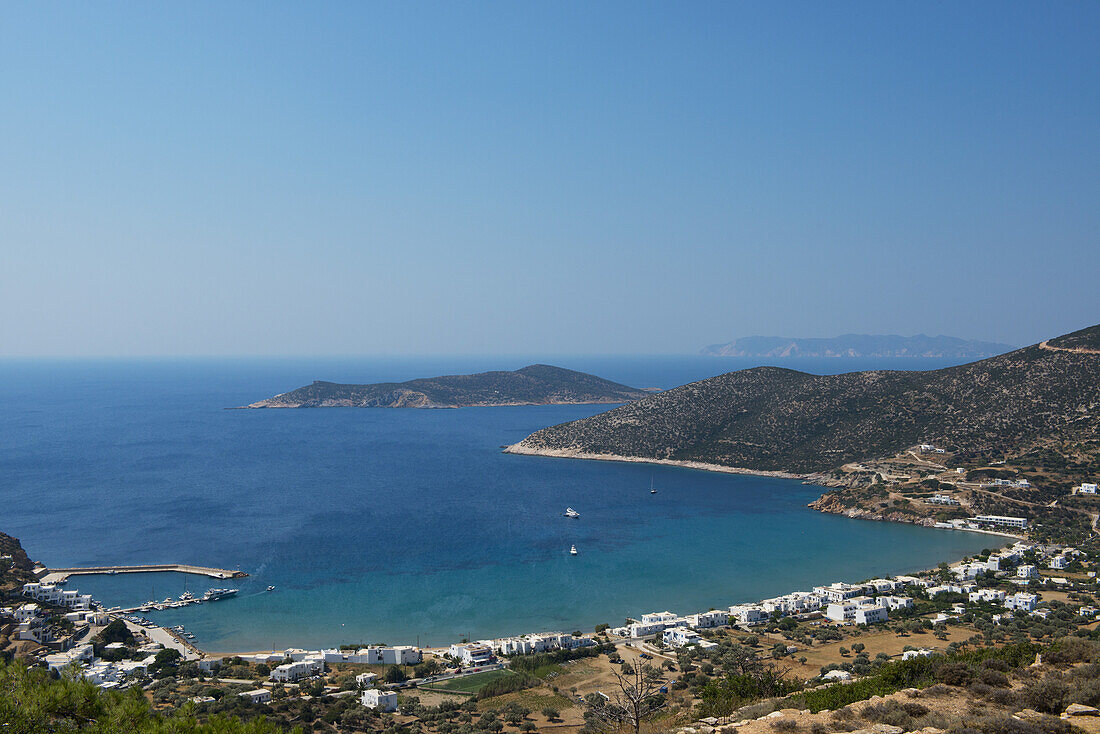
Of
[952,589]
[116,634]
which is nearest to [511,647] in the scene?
[116,634]

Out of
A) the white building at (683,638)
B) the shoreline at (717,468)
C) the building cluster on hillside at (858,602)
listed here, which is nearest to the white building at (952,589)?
the building cluster on hillside at (858,602)

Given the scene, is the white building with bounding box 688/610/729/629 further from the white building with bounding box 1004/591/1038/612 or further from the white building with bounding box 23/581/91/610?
the white building with bounding box 23/581/91/610

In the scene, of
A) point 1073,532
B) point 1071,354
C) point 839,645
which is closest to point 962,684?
point 839,645

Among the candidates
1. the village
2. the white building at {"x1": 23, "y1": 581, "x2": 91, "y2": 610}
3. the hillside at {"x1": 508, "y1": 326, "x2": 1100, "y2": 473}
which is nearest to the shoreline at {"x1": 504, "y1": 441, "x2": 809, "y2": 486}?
the hillside at {"x1": 508, "y1": 326, "x2": 1100, "y2": 473}

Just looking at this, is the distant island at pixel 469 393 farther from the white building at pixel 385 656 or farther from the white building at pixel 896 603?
the white building at pixel 385 656

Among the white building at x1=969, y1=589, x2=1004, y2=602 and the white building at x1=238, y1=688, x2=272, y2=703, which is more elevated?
the white building at x1=238, y1=688, x2=272, y2=703

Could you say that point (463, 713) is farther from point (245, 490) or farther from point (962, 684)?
point (245, 490)
